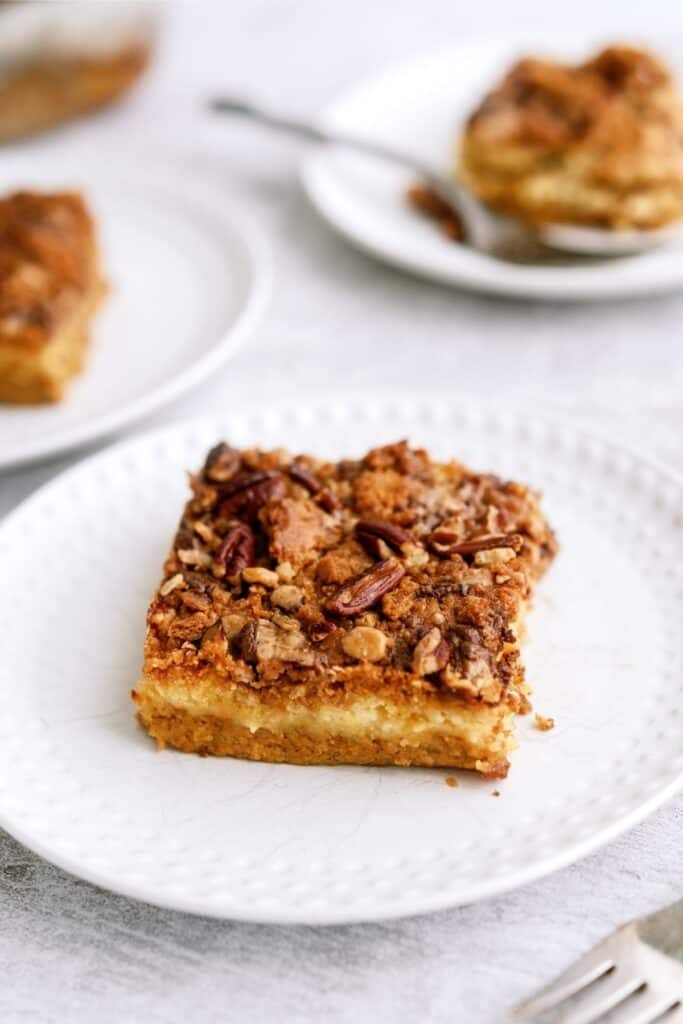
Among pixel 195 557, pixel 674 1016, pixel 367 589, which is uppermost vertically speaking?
pixel 195 557

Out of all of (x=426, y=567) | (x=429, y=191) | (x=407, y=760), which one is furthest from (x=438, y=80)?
(x=407, y=760)

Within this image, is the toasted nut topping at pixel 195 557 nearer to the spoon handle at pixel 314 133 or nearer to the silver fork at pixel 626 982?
the silver fork at pixel 626 982

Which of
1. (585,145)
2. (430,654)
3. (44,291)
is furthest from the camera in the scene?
(585,145)

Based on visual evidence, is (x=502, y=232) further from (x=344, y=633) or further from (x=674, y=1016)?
(x=674, y=1016)

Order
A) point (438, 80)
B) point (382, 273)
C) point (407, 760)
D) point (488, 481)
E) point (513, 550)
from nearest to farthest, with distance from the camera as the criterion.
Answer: point (407, 760) < point (513, 550) < point (488, 481) < point (382, 273) < point (438, 80)

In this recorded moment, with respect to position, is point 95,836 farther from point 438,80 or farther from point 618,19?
point 618,19

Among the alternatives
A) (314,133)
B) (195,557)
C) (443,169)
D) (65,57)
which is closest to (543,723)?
(195,557)

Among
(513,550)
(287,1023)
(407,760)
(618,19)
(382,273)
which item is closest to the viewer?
(287,1023)
